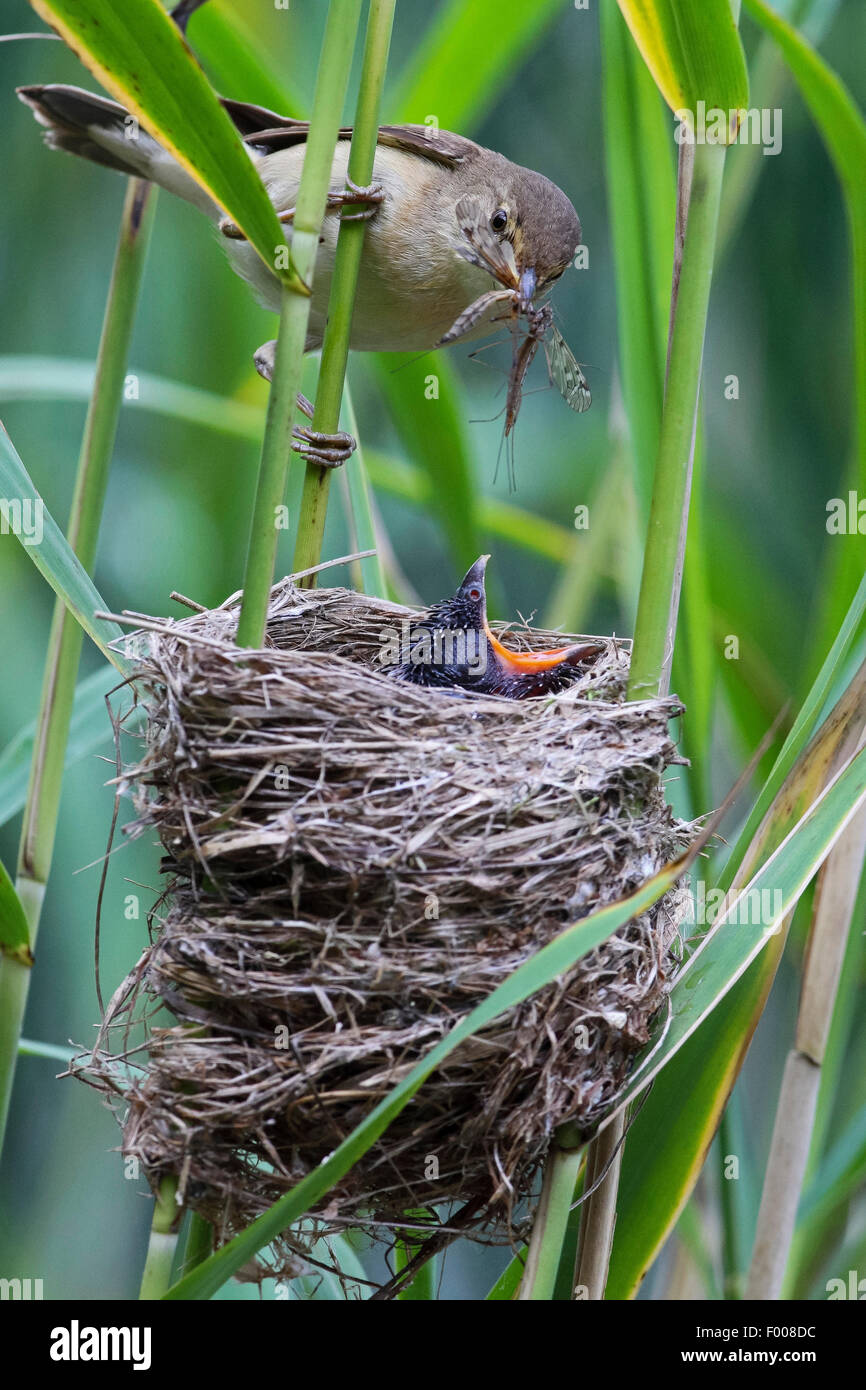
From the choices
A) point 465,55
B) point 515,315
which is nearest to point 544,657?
point 515,315

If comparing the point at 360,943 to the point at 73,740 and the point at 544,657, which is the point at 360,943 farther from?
the point at 544,657

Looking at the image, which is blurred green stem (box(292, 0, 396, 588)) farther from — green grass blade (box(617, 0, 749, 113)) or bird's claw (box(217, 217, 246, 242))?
bird's claw (box(217, 217, 246, 242))

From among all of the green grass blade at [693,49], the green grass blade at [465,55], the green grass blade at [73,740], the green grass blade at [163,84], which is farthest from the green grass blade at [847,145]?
the green grass blade at [73,740]

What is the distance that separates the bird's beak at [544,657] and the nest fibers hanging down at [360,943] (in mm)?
495

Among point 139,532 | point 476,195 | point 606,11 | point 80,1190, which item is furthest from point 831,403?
point 80,1190

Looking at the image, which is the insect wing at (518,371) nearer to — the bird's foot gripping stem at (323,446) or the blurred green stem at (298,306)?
the bird's foot gripping stem at (323,446)

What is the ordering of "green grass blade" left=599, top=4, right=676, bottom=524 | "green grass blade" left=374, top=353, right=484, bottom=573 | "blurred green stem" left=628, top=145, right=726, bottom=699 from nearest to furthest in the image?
"blurred green stem" left=628, top=145, right=726, bottom=699 → "green grass blade" left=599, top=4, right=676, bottom=524 → "green grass blade" left=374, top=353, right=484, bottom=573

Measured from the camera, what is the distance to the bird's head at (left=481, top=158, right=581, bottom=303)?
154 cm

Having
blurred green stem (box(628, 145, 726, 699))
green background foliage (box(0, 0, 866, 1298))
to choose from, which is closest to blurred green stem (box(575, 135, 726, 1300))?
blurred green stem (box(628, 145, 726, 699))

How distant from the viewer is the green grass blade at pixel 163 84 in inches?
30.7

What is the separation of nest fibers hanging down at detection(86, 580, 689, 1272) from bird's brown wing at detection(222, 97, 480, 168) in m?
0.91

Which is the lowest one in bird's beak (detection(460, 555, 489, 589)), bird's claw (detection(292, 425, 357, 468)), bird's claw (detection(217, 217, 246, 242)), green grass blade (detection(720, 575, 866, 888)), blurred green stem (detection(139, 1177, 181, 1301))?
blurred green stem (detection(139, 1177, 181, 1301))

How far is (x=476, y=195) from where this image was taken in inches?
63.3
